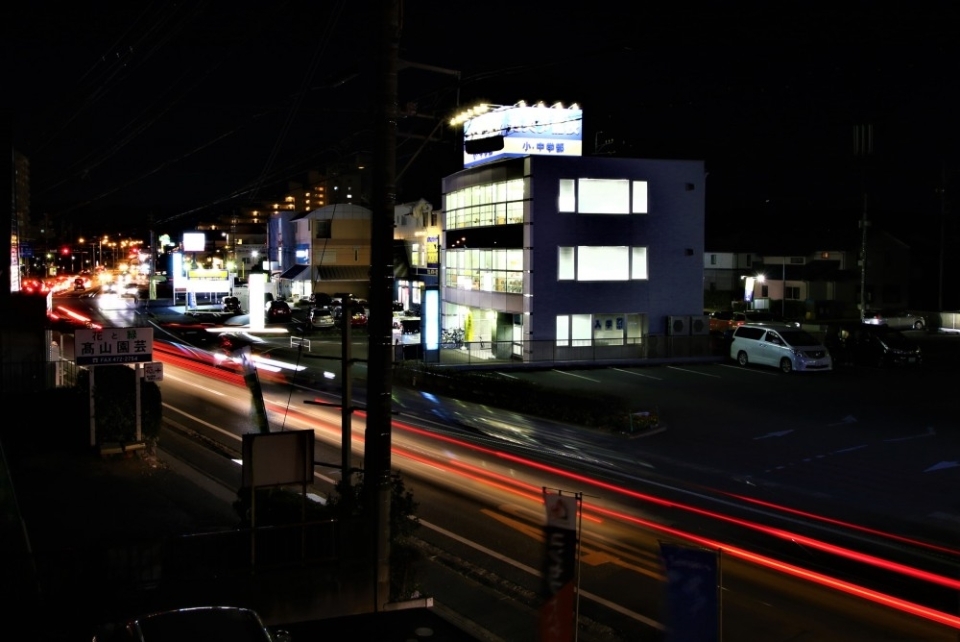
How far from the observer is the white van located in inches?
1235

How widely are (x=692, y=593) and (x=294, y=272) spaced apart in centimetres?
7221

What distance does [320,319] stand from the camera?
51.1 metres

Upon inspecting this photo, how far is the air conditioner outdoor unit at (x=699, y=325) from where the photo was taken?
1468 inches

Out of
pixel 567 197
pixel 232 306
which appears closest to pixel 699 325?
pixel 567 197

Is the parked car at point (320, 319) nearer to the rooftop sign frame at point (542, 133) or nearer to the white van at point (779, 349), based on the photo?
the rooftop sign frame at point (542, 133)

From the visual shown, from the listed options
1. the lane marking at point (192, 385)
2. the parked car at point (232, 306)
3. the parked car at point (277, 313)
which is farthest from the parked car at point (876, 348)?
the parked car at point (232, 306)

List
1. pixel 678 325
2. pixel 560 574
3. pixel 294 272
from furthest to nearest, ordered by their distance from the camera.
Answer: pixel 294 272 → pixel 678 325 → pixel 560 574

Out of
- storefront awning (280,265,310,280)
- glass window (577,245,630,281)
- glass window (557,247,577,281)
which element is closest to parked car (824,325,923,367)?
glass window (577,245,630,281)

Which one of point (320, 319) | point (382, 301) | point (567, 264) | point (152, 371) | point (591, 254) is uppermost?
point (591, 254)

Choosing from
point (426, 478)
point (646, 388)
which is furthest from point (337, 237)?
point (426, 478)

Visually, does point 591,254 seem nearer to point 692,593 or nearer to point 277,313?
point 277,313

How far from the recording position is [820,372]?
31.5 meters

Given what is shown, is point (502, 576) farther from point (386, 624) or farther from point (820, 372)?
point (820, 372)

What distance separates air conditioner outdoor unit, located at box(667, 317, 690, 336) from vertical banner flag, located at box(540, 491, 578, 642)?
1211 inches
